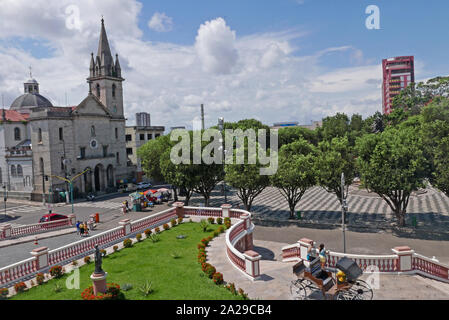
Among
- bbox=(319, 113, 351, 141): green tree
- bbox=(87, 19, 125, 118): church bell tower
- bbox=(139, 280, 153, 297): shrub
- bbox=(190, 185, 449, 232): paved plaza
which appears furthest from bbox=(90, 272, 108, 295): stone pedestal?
bbox=(319, 113, 351, 141): green tree

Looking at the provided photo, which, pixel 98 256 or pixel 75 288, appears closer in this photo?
pixel 98 256

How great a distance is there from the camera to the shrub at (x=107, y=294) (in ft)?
44.8

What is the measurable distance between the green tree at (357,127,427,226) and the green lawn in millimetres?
17352

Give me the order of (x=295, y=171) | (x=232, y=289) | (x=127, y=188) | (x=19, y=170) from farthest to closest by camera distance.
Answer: (x=127, y=188) < (x=19, y=170) < (x=295, y=171) < (x=232, y=289)

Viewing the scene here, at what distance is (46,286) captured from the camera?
16250 millimetres

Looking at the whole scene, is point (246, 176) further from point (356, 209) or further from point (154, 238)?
point (356, 209)

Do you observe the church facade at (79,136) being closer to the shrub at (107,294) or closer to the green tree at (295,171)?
the green tree at (295,171)

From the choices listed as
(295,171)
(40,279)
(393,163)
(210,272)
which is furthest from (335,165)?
(40,279)

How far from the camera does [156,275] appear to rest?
54.9 ft

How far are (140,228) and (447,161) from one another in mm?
25964

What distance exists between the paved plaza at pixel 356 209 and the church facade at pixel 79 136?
20.2m

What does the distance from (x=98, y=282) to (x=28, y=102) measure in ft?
228
